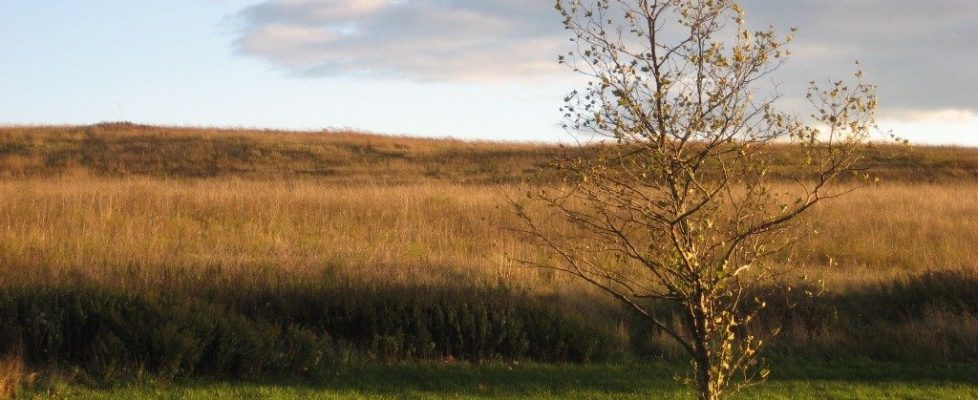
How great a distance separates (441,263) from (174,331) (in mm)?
6861

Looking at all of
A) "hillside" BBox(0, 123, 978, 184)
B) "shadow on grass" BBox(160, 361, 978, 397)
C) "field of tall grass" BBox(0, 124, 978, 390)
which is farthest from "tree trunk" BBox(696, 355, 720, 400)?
"hillside" BBox(0, 123, 978, 184)

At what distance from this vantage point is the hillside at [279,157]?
38.7 metres

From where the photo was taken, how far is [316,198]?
24828 millimetres

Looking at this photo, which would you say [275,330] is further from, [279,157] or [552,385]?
[279,157]

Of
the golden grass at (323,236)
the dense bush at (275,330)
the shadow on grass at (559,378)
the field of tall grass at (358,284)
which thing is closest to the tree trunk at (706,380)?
the field of tall grass at (358,284)

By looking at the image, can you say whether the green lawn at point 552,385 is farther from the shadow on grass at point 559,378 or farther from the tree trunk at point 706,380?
the tree trunk at point 706,380

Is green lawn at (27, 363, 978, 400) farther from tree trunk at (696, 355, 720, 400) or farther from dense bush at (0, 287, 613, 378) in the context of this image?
tree trunk at (696, 355, 720, 400)

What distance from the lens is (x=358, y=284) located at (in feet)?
41.6

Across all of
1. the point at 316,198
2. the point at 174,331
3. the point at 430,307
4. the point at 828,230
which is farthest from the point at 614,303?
the point at 316,198

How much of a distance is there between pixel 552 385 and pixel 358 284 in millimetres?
3808

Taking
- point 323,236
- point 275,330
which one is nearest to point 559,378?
point 275,330

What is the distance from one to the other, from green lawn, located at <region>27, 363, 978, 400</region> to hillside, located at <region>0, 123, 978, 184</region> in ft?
79.2

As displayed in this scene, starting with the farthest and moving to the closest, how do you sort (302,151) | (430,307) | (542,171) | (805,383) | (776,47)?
(302,151) < (430,307) < (805,383) < (542,171) < (776,47)

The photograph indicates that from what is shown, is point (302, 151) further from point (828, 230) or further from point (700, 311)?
point (700, 311)
